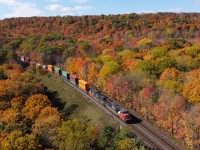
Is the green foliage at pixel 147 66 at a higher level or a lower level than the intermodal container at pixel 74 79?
higher

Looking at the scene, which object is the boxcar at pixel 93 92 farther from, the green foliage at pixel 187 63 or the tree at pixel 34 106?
the green foliage at pixel 187 63

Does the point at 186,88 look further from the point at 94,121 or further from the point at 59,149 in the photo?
the point at 59,149

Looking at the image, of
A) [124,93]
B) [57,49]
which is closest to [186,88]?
[124,93]

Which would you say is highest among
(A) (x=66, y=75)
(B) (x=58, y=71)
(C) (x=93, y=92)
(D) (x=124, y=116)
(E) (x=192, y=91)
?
(E) (x=192, y=91)

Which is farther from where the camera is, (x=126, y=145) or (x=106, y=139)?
(x=106, y=139)

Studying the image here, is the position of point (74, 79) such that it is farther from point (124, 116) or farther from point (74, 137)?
point (74, 137)

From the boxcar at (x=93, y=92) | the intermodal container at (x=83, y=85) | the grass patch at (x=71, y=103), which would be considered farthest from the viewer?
the intermodal container at (x=83, y=85)

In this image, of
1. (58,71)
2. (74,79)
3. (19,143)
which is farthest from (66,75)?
(19,143)

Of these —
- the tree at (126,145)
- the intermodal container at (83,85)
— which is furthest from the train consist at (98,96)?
the tree at (126,145)
